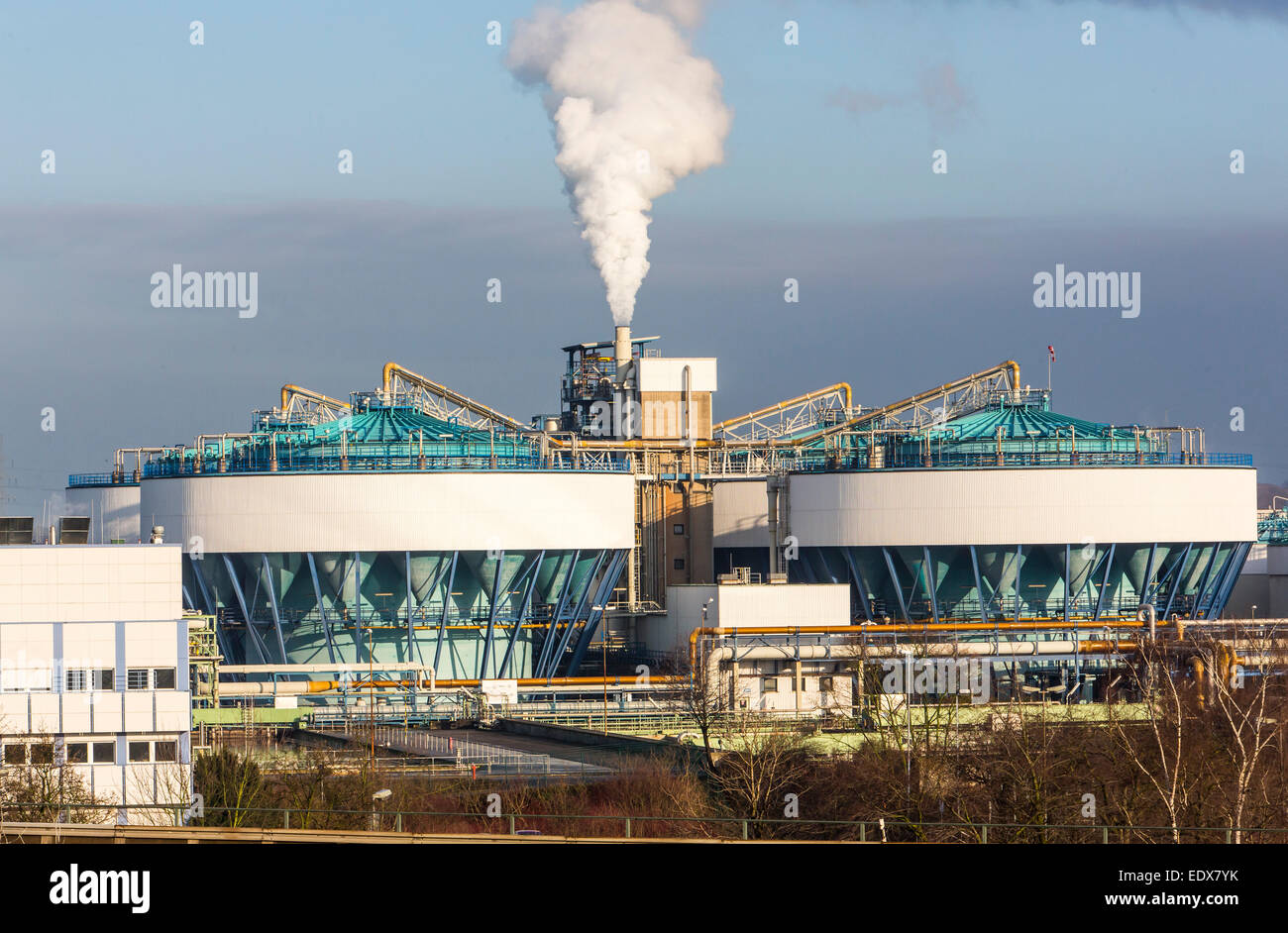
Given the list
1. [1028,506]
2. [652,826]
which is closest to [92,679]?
[652,826]

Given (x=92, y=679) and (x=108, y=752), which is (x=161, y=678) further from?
(x=108, y=752)

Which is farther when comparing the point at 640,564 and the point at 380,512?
the point at 640,564

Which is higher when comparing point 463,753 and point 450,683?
point 450,683

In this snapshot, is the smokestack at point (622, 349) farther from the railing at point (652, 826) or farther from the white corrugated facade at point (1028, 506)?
the railing at point (652, 826)

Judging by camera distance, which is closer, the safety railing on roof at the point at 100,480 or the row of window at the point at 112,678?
the row of window at the point at 112,678

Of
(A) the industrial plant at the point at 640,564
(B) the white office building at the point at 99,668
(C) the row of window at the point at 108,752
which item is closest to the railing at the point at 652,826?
(C) the row of window at the point at 108,752
